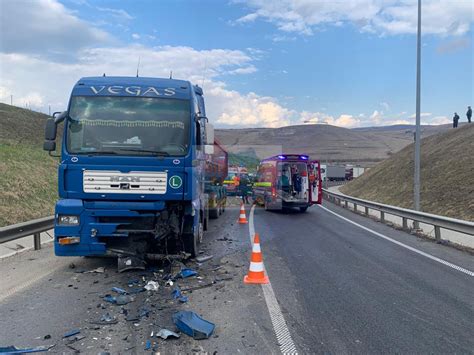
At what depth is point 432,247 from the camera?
10461 millimetres

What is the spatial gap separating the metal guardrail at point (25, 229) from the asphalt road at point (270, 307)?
0.41 m

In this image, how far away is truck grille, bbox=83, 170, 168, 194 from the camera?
7121mm

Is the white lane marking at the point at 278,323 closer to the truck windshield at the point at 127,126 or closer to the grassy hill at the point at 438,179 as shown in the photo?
the truck windshield at the point at 127,126

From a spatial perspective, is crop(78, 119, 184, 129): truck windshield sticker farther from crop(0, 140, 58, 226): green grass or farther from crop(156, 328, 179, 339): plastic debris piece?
crop(0, 140, 58, 226): green grass

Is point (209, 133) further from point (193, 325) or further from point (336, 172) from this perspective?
point (336, 172)

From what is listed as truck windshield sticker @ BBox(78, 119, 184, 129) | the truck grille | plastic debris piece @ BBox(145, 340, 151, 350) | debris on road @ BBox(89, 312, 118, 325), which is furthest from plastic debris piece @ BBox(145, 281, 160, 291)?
truck windshield sticker @ BBox(78, 119, 184, 129)

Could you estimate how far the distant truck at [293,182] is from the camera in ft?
67.1

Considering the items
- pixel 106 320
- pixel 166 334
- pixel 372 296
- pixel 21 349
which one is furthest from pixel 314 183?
pixel 21 349

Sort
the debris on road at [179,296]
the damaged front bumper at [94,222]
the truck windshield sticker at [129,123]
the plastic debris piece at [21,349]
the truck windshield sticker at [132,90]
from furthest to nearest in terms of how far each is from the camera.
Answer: the truck windshield sticker at [132,90] < the truck windshield sticker at [129,123] < the damaged front bumper at [94,222] < the debris on road at [179,296] < the plastic debris piece at [21,349]

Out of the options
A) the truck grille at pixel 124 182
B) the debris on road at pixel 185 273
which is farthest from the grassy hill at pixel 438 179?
the truck grille at pixel 124 182

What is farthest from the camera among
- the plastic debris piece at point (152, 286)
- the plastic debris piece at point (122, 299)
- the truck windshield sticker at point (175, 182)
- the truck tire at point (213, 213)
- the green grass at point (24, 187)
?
the truck tire at point (213, 213)

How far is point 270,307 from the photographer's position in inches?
220

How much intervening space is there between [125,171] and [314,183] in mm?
14279

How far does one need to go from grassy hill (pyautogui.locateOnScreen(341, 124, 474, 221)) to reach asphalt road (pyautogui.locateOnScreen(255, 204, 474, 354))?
10.2m
